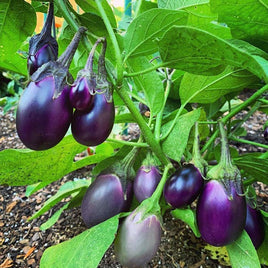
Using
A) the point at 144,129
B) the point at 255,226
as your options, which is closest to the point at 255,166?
the point at 255,226

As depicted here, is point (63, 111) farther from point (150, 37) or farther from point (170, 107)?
point (170, 107)

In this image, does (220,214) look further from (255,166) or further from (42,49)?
(42,49)

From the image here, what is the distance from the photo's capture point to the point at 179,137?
1.76 feet

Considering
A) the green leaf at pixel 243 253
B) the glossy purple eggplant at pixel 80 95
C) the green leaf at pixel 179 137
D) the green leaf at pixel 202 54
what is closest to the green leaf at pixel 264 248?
the green leaf at pixel 243 253

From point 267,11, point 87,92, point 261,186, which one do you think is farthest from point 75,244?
point 261,186

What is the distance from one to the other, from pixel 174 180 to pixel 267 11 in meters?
0.28

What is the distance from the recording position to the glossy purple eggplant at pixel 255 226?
1.81ft

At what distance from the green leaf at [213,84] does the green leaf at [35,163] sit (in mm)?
231

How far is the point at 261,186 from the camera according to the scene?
0.95 meters

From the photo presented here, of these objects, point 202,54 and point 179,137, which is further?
point 179,137

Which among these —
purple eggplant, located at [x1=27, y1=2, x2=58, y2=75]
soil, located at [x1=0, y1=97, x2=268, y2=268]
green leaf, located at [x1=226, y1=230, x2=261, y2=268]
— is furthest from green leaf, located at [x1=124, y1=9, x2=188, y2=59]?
soil, located at [x1=0, y1=97, x2=268, y2=268]

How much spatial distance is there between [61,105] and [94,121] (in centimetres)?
4

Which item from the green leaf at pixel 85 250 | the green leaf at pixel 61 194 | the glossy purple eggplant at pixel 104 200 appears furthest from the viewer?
the green leaf at pixel 61 194

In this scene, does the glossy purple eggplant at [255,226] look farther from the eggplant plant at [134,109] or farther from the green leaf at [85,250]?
the green leaf at [85,250]
